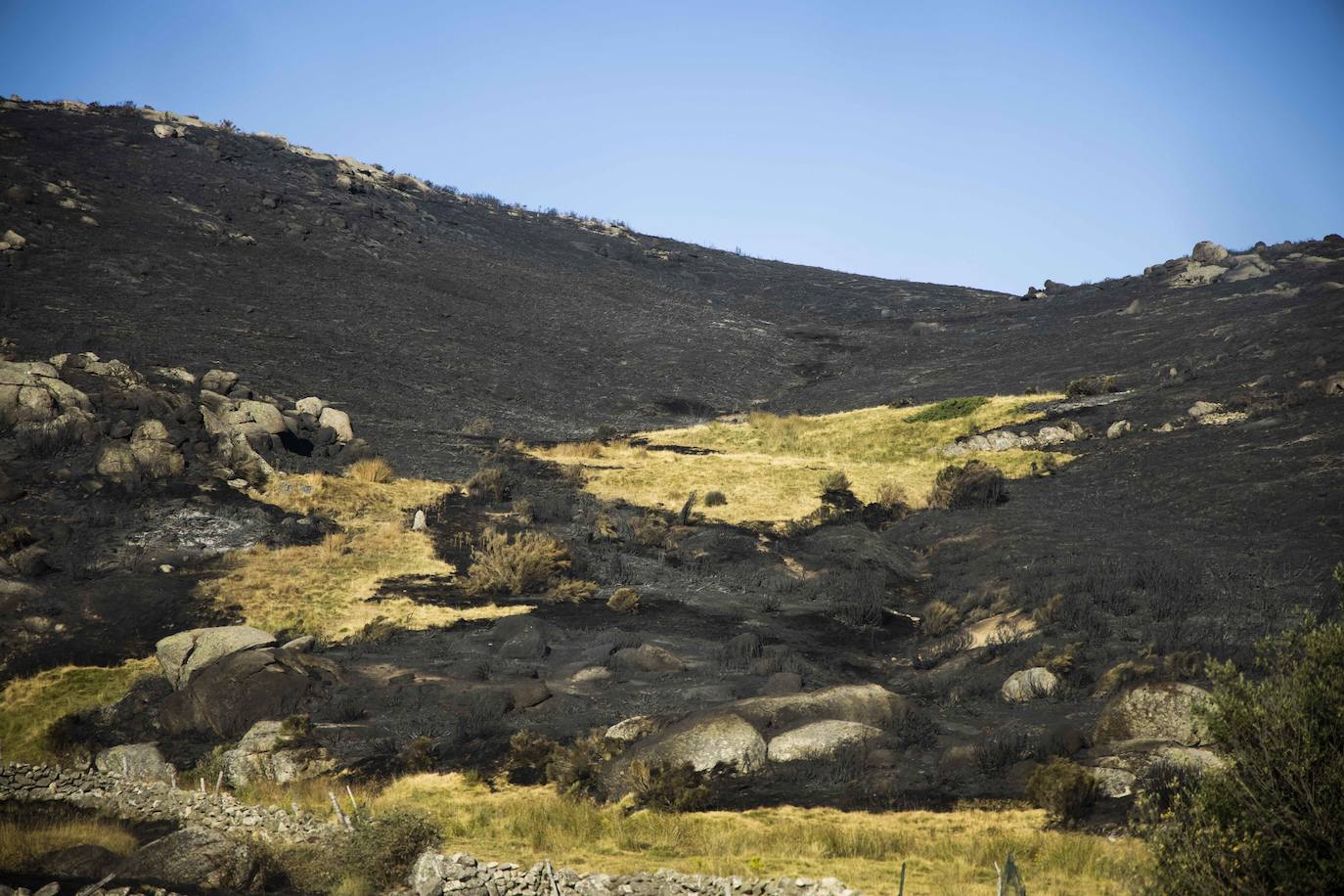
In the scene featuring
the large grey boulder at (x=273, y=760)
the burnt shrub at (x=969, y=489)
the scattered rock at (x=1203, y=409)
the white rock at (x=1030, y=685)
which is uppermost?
the scattered rock at (x=1203, y=409)

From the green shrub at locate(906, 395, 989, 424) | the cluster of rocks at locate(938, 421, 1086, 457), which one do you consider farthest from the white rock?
the green shrub at locate(906, 395, 989, 424)

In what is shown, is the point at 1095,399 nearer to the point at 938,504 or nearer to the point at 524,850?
the point at 938,504

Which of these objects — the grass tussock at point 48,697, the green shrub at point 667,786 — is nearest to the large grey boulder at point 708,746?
the green shrub at point 667,786

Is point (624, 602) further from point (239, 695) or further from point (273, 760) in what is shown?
point (273, 760)

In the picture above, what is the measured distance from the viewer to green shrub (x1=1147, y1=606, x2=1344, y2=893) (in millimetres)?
8883

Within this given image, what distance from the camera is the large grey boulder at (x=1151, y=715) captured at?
15.8 meters

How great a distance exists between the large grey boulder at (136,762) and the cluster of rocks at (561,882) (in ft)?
27.6

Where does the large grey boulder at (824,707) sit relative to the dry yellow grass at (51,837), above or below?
above

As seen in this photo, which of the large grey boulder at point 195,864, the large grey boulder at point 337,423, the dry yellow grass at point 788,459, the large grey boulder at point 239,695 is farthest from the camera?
the large grey boulder at point 337,423

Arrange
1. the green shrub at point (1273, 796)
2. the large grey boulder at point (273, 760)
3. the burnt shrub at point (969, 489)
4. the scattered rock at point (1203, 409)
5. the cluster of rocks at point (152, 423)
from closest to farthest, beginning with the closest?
the green shrub at point (1273, 796) < the large grey boulder at point (273, 760) < the cluster of rocks at point (152, 423) < the burnt shrub at point (969, 489) < the scattered rock at point (1203, 409)

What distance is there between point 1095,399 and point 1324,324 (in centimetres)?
1189

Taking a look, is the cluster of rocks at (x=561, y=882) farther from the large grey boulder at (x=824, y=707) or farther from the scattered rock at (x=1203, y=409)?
the scattered rock at (x=1203, y=409)

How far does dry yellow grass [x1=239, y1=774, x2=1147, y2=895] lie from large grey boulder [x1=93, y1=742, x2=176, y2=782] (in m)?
3.02

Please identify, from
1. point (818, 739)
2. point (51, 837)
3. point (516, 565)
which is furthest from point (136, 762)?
point (818, 739)
